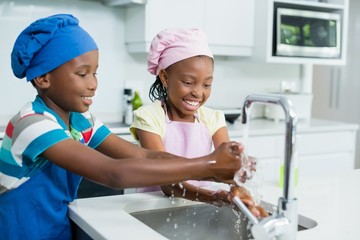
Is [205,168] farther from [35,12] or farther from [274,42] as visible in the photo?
[274,42]

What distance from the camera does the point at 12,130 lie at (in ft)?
3.60

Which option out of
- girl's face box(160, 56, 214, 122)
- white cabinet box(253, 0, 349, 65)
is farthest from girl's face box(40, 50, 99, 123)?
white cabinet box(253, 0, 349, 65)

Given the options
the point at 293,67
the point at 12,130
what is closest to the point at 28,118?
the point at 12,130

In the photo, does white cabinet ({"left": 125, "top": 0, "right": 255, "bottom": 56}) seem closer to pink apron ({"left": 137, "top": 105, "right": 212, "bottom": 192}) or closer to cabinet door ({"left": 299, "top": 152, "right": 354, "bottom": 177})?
cabinet door ({"left": 299, "top": 152, "right": 354, "bottom": 177})

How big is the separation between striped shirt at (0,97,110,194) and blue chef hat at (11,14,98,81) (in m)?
0.09

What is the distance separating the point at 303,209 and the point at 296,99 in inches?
85.0

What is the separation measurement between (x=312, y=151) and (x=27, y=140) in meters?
2.38

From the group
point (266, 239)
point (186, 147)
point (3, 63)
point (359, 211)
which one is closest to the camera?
point (266, 239)

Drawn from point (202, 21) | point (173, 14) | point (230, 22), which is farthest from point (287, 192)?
point (230, 22)

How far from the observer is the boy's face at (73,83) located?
111 cm

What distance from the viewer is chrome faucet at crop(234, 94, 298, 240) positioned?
83 centimetres

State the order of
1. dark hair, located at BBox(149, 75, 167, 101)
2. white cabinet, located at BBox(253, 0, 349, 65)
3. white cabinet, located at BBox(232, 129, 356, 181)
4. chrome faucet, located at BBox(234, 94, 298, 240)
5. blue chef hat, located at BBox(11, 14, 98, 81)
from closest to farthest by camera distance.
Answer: chrome faucet, located at BBox(234, 94, 298, 240)
blue chef hat, located at BBox(11, 14, 98, 81)
dark hair, located at BBox(149, 75, 167, 101)
white cabinet, located at BBox(232, 129, 356, 181)
white cabinet, located at BBox(253, 0, 349, 65)

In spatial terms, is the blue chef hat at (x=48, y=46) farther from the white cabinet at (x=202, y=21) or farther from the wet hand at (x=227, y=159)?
the white cabinet at (x=202, y=21)

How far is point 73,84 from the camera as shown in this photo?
1.11m
